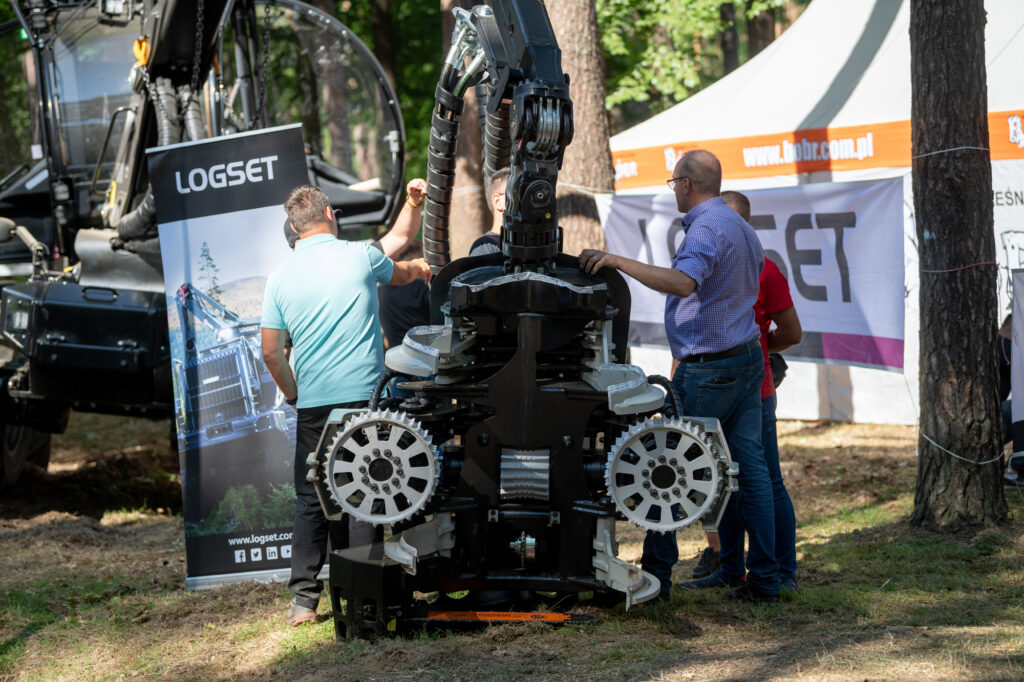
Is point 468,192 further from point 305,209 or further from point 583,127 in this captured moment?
point 305,209

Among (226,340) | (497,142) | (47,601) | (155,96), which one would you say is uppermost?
(155,96)

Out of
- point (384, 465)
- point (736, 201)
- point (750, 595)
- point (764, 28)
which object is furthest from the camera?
point (764, 28)

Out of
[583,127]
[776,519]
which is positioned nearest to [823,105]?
[583,127]

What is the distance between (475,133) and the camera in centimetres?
1392

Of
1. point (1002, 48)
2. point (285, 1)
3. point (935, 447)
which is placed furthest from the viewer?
point (285, 1)

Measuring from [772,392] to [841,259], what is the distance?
3377mm

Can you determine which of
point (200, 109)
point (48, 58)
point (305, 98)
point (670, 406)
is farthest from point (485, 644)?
point (305, 98)

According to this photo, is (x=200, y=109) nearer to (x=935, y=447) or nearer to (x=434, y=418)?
(x=434, y=418)

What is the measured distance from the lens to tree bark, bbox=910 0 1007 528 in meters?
6.51

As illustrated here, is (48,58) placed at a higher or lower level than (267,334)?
higher

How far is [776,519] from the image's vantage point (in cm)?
553

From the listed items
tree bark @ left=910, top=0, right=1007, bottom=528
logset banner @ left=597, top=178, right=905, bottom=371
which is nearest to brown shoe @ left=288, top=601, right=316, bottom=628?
tree bark @ left=910, top=0, right=1007, bottom=528

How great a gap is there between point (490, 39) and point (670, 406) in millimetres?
1713

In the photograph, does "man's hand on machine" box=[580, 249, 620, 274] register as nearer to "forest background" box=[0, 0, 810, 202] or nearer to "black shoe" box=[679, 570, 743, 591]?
"black shoe" box=[679, 570, 743, 591]
